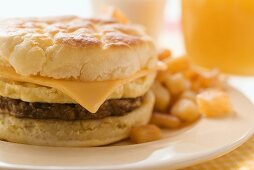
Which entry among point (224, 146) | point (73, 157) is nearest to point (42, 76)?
point (73, 157)

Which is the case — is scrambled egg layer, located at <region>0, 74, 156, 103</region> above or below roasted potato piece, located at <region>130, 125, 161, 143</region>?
above

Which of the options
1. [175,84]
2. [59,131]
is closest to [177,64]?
[175,84]

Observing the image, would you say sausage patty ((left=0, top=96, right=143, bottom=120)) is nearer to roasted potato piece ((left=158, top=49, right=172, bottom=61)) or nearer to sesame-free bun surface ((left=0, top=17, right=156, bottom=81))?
sesame-free bun surface ((left=0, top=17, right=156, bottom=81))

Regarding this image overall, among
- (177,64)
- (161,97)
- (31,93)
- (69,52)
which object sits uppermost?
(69,52)

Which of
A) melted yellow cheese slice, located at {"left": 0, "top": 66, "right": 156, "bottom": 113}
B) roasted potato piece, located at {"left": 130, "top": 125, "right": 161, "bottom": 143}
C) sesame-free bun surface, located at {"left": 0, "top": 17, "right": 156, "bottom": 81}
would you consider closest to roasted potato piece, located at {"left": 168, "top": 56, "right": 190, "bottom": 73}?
sesame-free bun surface, located at {"left": 0, "top": 17, "right": 156, "bottom": 81}

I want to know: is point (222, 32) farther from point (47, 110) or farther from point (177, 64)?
point (47, 110)

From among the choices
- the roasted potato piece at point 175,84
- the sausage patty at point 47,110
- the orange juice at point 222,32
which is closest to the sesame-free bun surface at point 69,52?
the sausage patty at point 47,110
